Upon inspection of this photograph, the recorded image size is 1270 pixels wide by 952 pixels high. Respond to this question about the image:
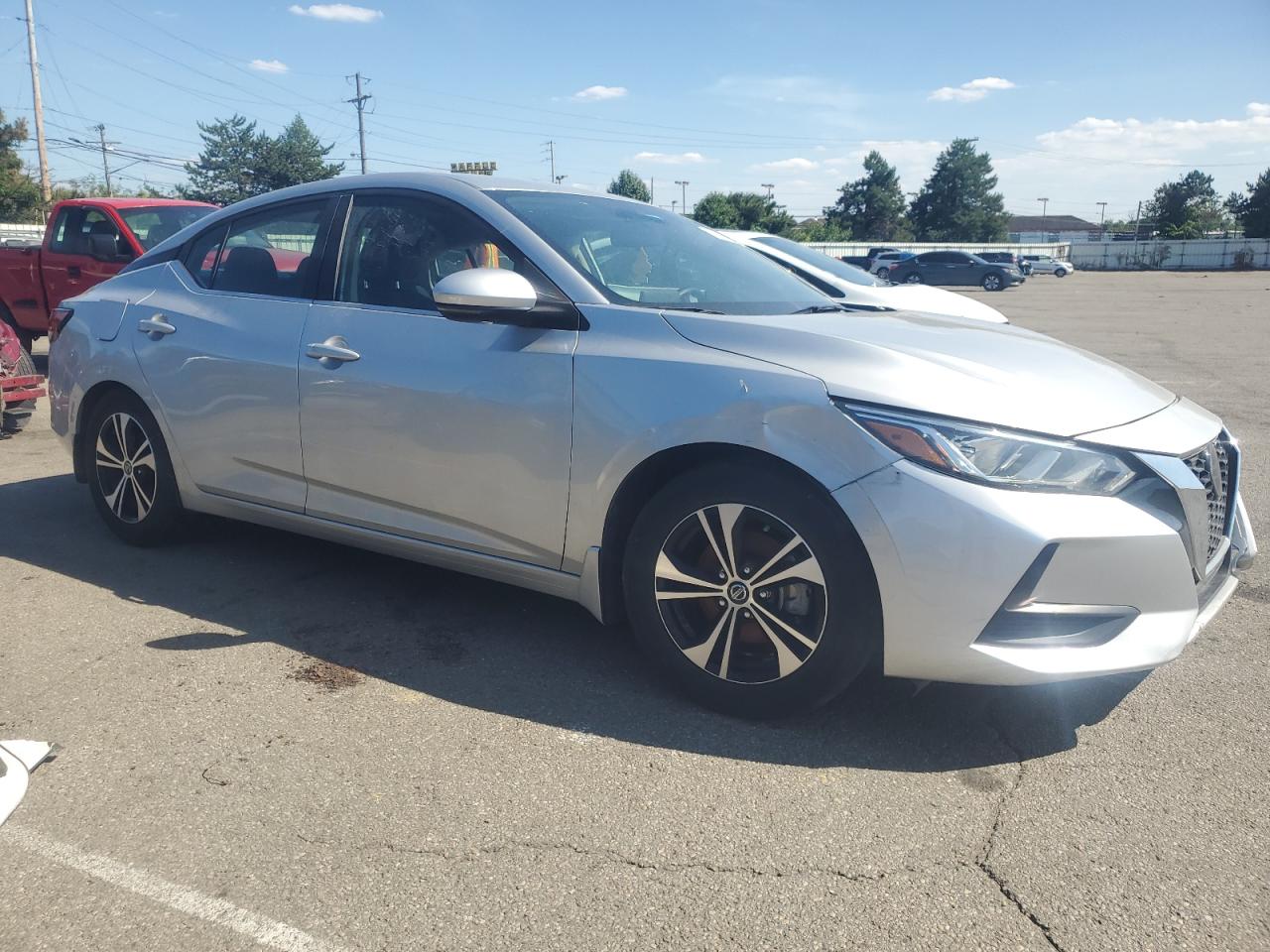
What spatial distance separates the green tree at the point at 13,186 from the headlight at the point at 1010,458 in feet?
182

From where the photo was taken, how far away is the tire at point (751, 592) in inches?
112

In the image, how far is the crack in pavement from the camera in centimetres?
219

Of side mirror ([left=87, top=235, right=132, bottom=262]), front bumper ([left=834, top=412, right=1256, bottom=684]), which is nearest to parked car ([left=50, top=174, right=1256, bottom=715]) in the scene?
front bumper ([left=834, top=412, right=1256, bottom=684])

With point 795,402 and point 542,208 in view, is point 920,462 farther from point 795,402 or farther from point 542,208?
point 542,208

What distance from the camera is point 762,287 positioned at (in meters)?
3.90

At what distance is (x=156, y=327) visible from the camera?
4.52 metres

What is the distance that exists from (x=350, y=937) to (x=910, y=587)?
160 centimetres

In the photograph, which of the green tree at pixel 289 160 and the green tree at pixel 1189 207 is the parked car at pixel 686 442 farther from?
the green tree at pixel 1189 207

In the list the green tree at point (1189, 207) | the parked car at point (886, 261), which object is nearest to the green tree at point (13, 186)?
the parked car at point (886, 261)

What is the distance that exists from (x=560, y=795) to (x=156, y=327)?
3.02m

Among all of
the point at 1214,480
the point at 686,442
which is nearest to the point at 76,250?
the point at 686,442

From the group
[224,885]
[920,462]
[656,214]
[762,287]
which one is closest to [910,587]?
[920,462]

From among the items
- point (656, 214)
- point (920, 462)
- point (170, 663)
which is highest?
point (656, 214)

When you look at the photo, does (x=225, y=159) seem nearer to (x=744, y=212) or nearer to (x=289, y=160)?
(x=289, y=160)
